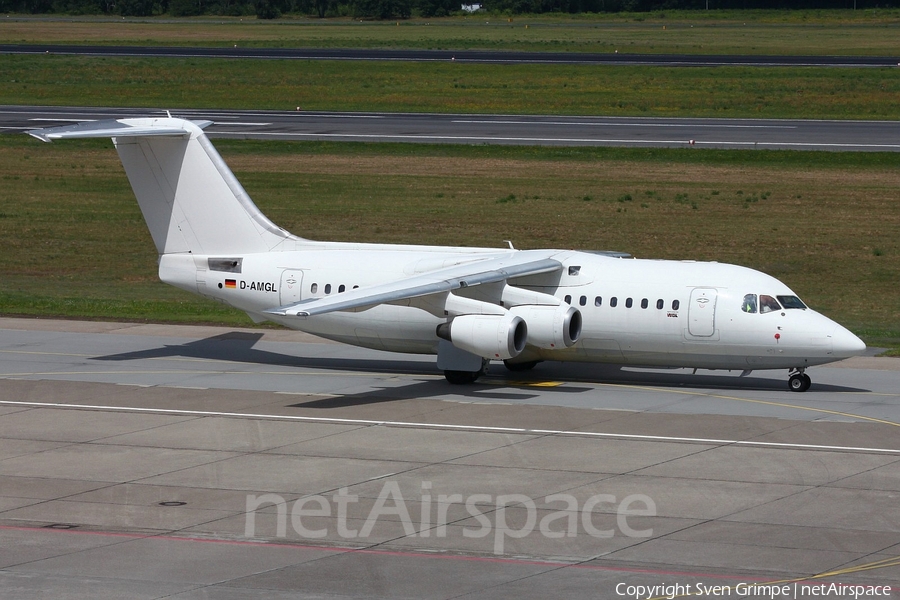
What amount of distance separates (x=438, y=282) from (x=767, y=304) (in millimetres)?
7025

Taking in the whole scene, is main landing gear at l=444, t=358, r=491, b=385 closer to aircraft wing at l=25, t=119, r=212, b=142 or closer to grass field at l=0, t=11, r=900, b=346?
aircraft wing at l=25, t=119, r=212, b=142

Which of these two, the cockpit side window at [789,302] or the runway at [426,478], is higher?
the cockpit side window at [789,302]

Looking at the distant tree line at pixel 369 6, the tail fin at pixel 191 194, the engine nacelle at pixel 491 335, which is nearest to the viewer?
the engine nacelle at pixel 491 335

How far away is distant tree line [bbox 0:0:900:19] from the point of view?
520 feet

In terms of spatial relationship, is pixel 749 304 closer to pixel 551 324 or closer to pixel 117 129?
pixel 551 324

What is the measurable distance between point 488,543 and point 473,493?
2478 mm

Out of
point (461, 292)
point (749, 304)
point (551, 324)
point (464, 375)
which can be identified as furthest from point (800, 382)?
point (461, 292)

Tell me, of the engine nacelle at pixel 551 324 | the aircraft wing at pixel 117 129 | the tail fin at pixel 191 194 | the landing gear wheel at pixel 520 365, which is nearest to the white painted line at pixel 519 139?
the aircraft wing at pixel 117 129

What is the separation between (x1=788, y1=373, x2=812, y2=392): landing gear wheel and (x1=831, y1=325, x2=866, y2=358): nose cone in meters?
1.12

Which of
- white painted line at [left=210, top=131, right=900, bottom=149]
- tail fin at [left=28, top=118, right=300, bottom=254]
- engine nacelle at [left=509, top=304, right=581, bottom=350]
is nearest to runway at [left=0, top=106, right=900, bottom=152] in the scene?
white painted line at [left=210, top=131, right=900, bottom=149]

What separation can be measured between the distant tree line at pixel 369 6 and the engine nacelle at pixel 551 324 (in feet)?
448

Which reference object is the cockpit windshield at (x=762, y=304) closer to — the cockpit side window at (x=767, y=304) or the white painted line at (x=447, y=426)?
the cockpit side window at (x=767, y=304)

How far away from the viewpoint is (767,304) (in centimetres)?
2712

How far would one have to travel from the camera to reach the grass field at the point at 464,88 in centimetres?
7744
